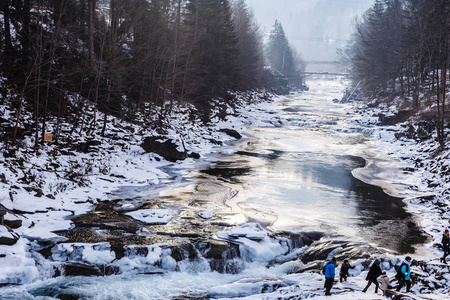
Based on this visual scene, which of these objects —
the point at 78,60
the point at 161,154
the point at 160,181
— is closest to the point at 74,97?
the point at 78,60

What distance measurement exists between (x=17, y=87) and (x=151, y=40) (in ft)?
43.2

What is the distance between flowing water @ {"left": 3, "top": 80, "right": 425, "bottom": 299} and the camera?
12.8 meters

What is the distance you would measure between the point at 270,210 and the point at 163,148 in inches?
500

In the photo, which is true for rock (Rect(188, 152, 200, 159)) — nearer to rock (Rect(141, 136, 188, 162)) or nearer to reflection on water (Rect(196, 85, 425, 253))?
rock (Rect(141, 136, 188, 162))

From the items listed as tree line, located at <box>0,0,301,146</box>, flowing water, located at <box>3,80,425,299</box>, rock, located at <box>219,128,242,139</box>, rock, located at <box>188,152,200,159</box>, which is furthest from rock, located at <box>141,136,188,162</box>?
rock, located at <box>219,128,242,139</box>

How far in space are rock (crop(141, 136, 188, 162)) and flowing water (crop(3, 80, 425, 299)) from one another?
6.55 feet

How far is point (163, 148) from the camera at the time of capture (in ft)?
97.2

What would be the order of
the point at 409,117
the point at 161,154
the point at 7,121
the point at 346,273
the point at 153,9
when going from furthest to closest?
the point at 409,117, the point at 153,9, the point at 161,154, the point at 7,121, the point at 346,273

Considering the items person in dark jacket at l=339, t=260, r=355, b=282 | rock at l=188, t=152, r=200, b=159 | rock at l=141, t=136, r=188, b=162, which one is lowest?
person in dark jacket at l=339, t=260, r=355, b=282

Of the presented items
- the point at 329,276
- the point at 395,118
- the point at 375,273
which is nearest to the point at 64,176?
the point at 329,276

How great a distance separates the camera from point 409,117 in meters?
45.3

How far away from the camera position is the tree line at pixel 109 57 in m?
23.3

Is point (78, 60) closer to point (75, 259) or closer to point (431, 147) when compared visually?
point (75, 259)

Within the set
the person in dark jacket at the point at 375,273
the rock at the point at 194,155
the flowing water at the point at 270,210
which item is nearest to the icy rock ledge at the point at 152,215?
the flowing water at the point at 270,210
